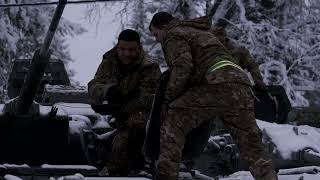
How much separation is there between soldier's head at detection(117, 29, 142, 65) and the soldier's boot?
1.50m

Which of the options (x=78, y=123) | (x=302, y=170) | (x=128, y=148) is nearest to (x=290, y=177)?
(x=302, y=170)

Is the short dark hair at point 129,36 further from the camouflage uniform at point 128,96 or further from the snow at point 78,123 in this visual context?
the snow at point 78,123

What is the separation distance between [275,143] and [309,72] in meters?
17.1

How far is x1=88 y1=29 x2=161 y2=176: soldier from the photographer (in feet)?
17.3

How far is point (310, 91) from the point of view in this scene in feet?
73.1

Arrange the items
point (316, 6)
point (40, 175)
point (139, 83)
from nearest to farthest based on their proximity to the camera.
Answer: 1. point (40, 175)
2. point (139, 83)
3. point (316, 6)

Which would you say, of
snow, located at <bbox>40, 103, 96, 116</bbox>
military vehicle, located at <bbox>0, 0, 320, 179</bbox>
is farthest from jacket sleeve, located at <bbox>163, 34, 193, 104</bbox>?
snow, located at <bbox>40, 103, 96, 116</bbox>

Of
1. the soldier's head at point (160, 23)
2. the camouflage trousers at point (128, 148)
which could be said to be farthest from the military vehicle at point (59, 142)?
the soldier's head at point (160, 23)

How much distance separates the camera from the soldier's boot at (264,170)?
4582 mm

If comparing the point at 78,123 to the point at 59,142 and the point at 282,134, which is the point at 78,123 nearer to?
the point at 59,142

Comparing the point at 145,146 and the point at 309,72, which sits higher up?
the point at 145,146

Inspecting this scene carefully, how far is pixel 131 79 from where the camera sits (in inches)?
219

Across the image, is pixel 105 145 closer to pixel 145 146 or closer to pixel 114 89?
pixel 114 89

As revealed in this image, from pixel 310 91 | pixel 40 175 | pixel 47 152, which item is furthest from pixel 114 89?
pixel 310 91
